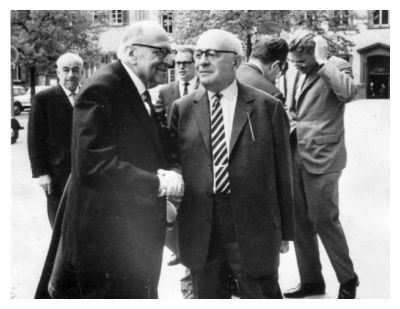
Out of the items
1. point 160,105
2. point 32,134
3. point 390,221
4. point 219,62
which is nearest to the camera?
point 219,62

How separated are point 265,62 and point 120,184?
191 centimetres

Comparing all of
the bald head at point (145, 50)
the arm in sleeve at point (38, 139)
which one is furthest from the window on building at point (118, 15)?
the bald head at point (145, 50)

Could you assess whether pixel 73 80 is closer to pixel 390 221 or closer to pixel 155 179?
pixel 155 179

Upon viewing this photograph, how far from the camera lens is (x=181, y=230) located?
3.05m

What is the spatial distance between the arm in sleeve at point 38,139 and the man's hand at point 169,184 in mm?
2006

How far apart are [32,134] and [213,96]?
1.96 meters

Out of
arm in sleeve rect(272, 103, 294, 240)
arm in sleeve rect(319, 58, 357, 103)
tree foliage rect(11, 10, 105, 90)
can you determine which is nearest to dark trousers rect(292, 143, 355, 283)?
arm in sleeve rect(319, 58, 357, 103)

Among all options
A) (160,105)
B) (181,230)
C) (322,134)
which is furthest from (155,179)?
(160,105)

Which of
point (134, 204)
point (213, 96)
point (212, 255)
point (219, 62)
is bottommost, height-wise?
point (212, 255)

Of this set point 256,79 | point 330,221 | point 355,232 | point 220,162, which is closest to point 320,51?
point 256,79

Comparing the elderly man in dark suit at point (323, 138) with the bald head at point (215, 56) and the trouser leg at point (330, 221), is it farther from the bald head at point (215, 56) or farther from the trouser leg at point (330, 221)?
the bald head at point (215, 56)

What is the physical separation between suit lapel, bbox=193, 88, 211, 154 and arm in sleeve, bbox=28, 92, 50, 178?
1.80 m

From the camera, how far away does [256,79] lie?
154 inches

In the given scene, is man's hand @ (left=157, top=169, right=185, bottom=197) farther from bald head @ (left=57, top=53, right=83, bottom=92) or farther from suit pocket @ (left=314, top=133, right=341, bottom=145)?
bald head @ (left=57, top=53, right=83, bottom=92)
